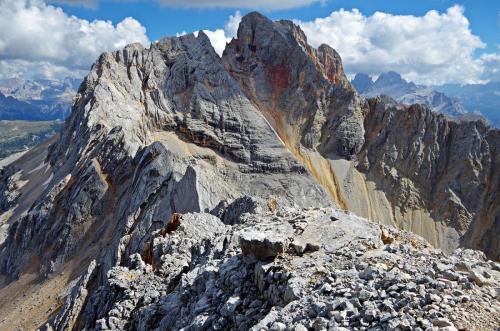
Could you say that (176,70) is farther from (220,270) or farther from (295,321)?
(295,321)

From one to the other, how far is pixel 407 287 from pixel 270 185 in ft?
276

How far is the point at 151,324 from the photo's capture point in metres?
22.4

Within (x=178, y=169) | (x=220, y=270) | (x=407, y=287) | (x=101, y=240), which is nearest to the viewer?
(x=407, y=287)

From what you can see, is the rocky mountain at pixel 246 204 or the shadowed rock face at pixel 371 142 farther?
the shadowed rock face at pixel 371 142

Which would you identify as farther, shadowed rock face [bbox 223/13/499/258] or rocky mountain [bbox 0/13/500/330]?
shadowed rock face [bbox 223/13/499/258]

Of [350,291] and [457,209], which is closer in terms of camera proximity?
[350,291]

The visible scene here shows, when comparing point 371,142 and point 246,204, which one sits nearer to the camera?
point 246,204

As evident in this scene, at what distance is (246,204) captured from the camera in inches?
1746

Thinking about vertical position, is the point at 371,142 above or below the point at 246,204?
above

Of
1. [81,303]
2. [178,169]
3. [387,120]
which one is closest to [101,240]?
[178,169]

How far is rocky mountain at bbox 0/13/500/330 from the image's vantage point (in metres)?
15.8

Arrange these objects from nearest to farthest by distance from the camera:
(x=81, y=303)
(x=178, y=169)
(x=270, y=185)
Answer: (x=81, y=303) → (x=178, y=169) → (x=270, y=185)

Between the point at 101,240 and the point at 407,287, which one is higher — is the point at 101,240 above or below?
below

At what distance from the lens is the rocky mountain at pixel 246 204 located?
1584 centimetres
